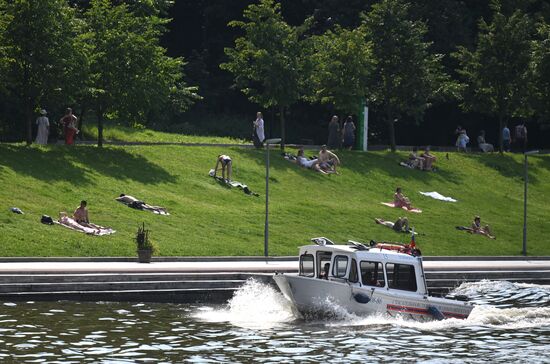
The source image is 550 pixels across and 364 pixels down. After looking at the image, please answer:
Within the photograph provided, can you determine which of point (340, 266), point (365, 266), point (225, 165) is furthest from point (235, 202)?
point (365, 266)

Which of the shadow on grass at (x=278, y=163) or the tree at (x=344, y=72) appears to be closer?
the shadow on grass at (x=278, y=163)

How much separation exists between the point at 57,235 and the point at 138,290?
8670mm

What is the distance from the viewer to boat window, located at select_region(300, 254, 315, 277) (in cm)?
3340

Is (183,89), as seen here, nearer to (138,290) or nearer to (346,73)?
(346,73)

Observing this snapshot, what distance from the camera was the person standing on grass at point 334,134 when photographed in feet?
220

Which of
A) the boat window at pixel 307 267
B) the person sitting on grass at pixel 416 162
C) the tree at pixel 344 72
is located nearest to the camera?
the boat window at pixel 307 267

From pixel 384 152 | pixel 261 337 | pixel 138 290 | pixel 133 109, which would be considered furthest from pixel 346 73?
pixel 261 337

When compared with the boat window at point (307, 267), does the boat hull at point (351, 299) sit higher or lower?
lower

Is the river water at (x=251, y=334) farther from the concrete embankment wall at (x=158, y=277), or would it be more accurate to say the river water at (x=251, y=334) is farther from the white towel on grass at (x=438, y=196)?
the white towel on grass at (x=438, y=196)

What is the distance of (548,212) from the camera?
212 ft

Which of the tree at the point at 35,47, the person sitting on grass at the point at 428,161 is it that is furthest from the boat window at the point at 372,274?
the person sitting on grass at the point at 428,161

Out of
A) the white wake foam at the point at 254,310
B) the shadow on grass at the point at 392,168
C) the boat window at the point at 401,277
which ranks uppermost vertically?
the shadow on grass at the point at 392,168

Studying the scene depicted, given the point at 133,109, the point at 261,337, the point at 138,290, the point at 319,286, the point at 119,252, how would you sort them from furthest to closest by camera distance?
1. the point at 133,109
2. the point at 119,252
3. the point at 138,290
4. the point at 319,286
5. the point at 261,337

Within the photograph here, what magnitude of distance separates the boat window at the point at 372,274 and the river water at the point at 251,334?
0.95 metres
